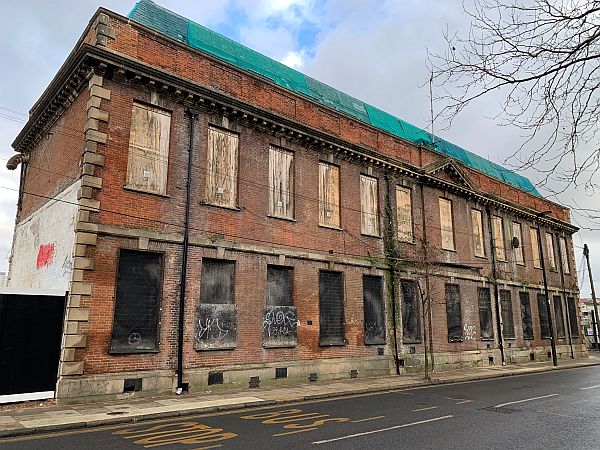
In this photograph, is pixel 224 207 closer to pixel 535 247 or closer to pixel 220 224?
pixel 220 224

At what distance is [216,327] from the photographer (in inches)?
569

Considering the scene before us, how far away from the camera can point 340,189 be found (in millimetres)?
19656

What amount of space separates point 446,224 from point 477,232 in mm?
3394

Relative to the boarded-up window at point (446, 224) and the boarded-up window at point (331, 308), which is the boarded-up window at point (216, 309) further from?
the boarded-up window at point (446, 224)

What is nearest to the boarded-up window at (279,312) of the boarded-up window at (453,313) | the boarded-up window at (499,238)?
the boarded-up window at (453,313)

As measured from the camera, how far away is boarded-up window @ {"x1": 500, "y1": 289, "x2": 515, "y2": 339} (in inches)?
1061

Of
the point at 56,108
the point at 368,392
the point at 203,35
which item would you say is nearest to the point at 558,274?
the point at 368,392

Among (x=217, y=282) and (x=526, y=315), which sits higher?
(x=217, y=282)

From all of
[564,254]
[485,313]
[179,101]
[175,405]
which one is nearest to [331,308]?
[175,405]

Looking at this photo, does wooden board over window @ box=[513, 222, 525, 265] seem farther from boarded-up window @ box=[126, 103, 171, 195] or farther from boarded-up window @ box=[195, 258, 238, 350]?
boarded-up window @ box=[126, 103, 171, 195]

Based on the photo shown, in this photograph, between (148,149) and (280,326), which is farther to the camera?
(280,326)

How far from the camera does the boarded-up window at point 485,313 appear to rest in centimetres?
2534

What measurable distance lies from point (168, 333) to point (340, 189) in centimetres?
964

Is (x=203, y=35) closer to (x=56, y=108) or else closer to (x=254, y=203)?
(x=56, y=108)
